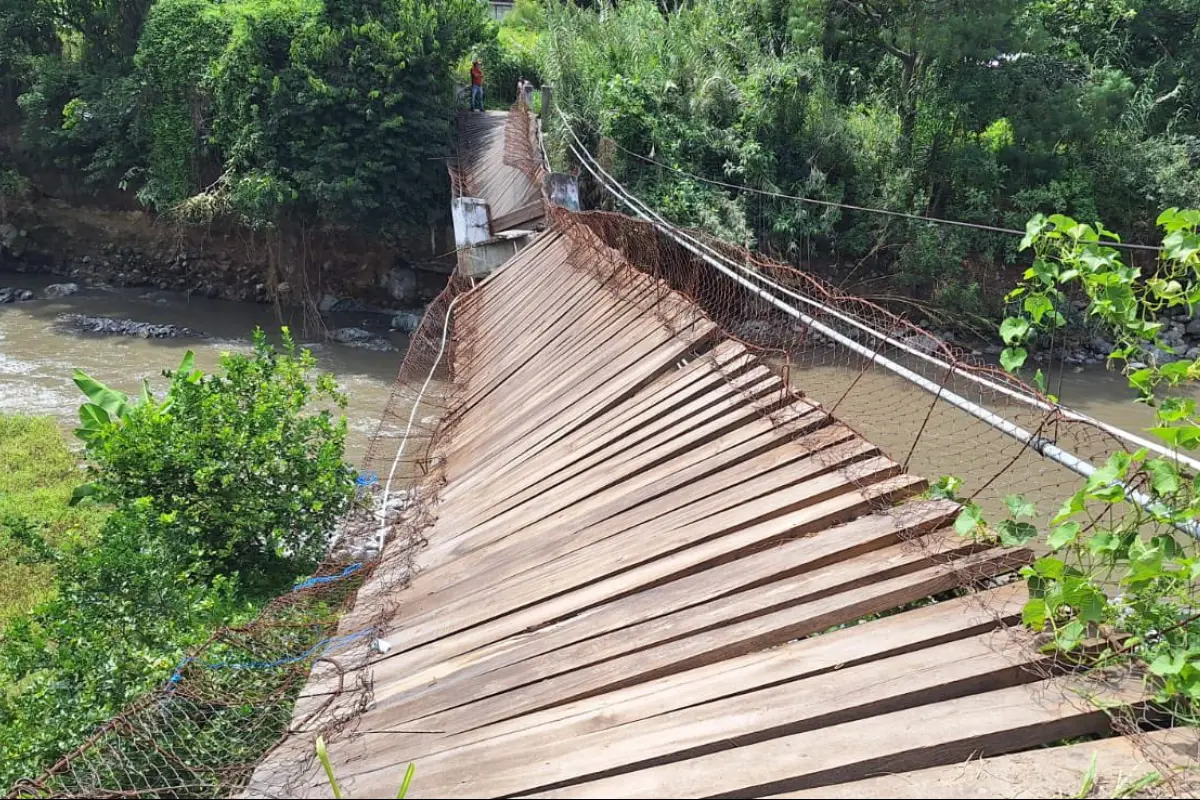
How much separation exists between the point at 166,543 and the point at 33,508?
3818mm

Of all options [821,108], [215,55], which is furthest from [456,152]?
[821,108]

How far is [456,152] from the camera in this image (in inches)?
561

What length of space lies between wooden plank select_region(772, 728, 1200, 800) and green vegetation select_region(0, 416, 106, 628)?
4.31 meters

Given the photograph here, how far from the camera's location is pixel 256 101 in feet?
44.4

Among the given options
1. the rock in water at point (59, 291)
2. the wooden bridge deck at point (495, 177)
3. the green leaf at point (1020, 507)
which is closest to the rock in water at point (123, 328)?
the rock in water at point (59, 291)

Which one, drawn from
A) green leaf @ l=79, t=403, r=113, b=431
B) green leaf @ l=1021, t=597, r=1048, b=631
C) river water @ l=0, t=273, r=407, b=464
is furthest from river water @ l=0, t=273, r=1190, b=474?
green leaf @ l=1021, t=597, r=1048, b=631

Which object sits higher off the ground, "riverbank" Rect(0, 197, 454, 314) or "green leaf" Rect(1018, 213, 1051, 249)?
"green leaf" Rect(1018, 213, 1051, 249)

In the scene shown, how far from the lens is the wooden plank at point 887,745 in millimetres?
1809

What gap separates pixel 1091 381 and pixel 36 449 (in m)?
13.4

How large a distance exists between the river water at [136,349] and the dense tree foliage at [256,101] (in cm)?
177

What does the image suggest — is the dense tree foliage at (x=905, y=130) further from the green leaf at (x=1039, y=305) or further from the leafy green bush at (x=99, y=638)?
the green leaf at (x=1039, y=305)

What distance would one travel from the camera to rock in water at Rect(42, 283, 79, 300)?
15.0 meters

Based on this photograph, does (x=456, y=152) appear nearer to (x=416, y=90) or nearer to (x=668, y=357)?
(x=416, y=90)

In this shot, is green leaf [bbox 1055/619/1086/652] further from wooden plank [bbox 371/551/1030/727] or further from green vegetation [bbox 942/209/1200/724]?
wooden plank [bbox 371/551/1030/727]
